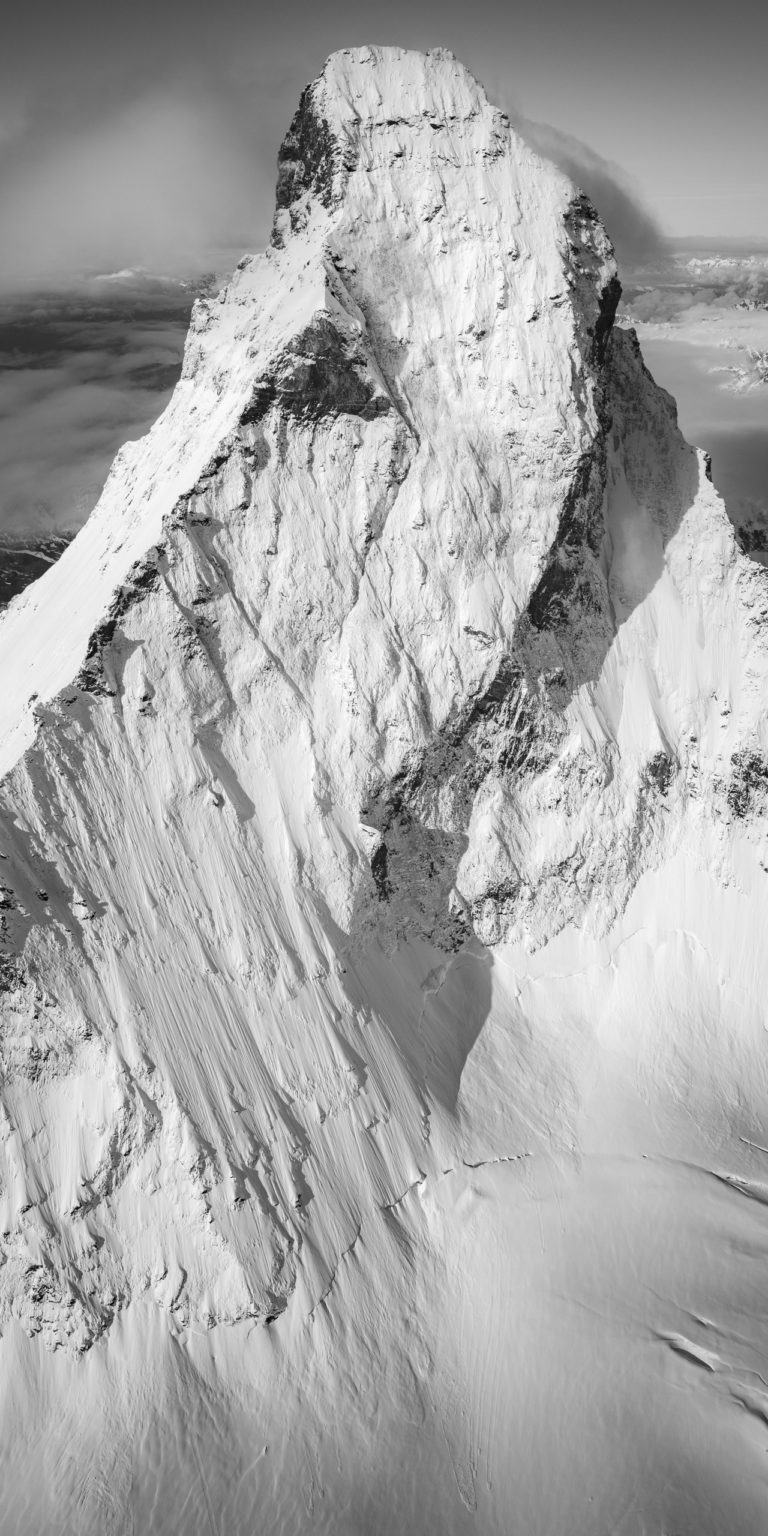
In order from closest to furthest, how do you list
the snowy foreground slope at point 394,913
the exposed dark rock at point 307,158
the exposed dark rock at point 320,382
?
the snowy foreground slope at point 394,913, the exposed dark rock at point 320,382, the exposed dark rock at point 307,158

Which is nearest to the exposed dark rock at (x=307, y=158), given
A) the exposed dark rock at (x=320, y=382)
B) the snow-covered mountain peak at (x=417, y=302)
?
the snow-covered mountain peak at (x=417, y=302)

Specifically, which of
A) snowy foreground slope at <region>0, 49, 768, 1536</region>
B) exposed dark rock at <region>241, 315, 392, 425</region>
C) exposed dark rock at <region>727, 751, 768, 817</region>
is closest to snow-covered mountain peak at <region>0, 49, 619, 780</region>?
exposed dark rock at <region>241, 315, 392, 425</region>

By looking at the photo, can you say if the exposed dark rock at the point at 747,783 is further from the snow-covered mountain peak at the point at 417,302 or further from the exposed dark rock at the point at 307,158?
the exposed dark rock at the point at 307,158

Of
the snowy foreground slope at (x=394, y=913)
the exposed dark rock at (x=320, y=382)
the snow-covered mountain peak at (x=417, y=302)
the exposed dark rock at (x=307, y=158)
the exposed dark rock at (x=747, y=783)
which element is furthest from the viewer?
the exposed dark rock at (x=307, y=158)

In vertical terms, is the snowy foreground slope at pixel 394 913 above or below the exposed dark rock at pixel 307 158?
below

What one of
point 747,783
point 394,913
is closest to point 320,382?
point 394,913

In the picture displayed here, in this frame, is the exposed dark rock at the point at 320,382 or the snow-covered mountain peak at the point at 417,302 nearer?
the exposed dark rock at the point at 320,382

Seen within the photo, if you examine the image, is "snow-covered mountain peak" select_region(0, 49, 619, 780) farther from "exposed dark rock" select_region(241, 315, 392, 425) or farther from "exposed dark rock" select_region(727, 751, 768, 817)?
"exposed dark rock" select_region(727, 751, 768, 817)

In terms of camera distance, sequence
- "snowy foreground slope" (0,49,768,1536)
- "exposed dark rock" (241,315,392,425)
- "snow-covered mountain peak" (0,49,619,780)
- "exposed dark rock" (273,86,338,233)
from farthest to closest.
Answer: "exposed dark rock" (273,86,338,233)
"snow-covered mountain peak" (0,49,619,780)
"exposed dark rock" (241,315,392,425)
"snowy foreground slope" (0,49,768,1536)
